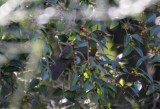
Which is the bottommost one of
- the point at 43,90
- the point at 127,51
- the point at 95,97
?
the point at 43,90

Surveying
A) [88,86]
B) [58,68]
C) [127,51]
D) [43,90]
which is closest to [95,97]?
[88,86]

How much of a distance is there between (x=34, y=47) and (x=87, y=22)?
1.21 metres

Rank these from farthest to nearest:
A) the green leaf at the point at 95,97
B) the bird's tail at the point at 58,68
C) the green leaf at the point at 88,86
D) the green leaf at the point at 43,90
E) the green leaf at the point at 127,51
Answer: the bird's tail at the point at 58,68 < the green leaf at the point at 43,90 < the green leaf at the point at 127,51 < the green leaf at the point at 95,97 < the green leaf at the point at 88,86

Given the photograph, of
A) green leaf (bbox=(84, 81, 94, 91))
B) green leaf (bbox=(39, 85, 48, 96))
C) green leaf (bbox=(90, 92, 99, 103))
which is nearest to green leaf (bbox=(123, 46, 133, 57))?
green leaf (bbox=(90, 92, 99, 103))

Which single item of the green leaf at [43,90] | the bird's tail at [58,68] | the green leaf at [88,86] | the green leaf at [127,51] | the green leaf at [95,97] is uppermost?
the green leaf at [88,86]

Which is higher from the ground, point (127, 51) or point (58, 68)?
point (127, 51)

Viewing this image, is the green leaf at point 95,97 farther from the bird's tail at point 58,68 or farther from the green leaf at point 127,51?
the bird's tail at point 58,68

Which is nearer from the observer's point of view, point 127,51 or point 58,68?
point 127,51

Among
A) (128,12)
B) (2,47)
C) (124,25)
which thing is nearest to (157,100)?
(124,25)

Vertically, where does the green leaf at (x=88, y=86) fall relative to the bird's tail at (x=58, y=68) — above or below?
above

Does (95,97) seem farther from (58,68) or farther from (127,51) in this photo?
(58,68)

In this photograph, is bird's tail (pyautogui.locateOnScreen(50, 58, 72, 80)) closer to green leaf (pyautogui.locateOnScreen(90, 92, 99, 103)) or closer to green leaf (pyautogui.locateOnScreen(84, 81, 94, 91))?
green leaf (pyautogui.locateOnScreen(90, 92, 99, 103))

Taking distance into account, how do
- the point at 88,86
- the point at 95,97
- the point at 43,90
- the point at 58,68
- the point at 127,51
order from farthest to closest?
the point at 58,68 < the point at 43,90 < the point at 127,51 < the point at 95,97 < the point at 88,86

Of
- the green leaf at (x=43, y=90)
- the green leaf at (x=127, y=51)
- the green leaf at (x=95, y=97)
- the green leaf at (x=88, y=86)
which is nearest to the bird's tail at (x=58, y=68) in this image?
the green leaf at (x=43, y=90)
